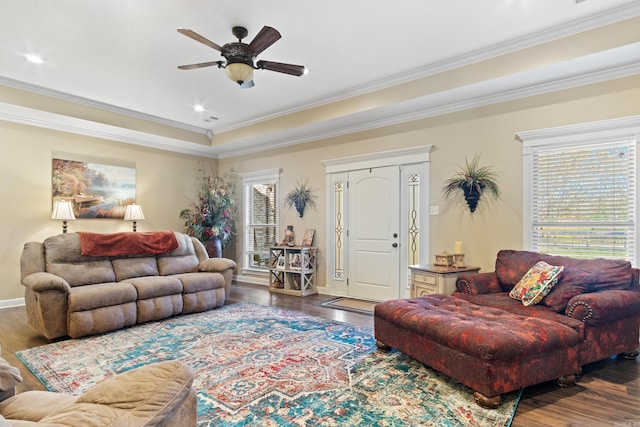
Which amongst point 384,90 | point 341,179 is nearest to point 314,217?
point 341,179

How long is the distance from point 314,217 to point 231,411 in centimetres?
406

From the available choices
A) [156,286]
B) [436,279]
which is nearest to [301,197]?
[156,286]

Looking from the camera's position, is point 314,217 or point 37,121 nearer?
point 37,121

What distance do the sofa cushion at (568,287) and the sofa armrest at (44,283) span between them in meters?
4.56

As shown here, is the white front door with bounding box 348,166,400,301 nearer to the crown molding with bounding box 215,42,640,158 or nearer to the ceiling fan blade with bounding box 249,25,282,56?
the crown molding with bounding box 215,42,640,158

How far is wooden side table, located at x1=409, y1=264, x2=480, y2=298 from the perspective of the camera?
3.68 metres

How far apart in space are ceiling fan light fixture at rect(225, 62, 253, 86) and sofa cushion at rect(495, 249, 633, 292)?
3229 millimetres

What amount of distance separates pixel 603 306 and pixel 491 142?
2.26m

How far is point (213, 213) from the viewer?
673cm

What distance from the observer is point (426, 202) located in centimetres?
475

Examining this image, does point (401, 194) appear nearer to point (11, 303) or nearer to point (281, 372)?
point (281, 372)

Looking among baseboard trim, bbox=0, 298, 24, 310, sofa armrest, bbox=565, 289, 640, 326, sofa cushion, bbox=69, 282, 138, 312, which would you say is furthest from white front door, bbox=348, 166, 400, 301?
baseboard trim, bbox=0, 298, 24, 310

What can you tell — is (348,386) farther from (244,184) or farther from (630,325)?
(244,184)

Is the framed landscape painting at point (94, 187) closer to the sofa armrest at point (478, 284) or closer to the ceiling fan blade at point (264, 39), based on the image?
the ceiling fan blade at point (264, 39)
